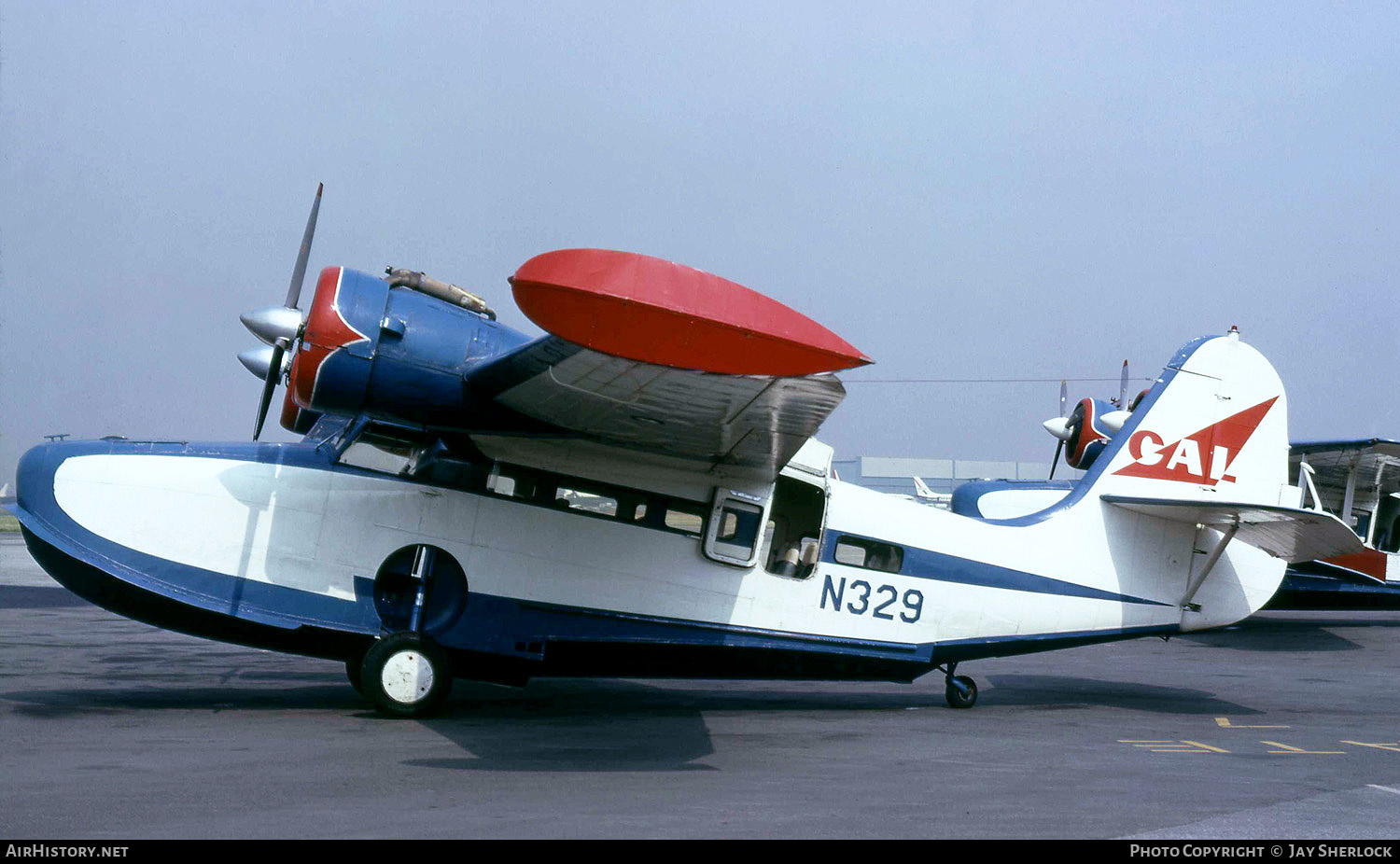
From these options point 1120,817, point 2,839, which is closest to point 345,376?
point 2,839

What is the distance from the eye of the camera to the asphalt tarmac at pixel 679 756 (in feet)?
18.3

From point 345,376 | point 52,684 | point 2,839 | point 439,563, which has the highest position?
point 345,376

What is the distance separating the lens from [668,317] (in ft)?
18.1

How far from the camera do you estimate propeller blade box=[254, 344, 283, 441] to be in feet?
29.2

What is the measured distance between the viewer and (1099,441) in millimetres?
19281

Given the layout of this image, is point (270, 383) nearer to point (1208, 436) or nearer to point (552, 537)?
point (552, 537)

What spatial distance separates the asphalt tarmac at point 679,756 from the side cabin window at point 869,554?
1.33 metres

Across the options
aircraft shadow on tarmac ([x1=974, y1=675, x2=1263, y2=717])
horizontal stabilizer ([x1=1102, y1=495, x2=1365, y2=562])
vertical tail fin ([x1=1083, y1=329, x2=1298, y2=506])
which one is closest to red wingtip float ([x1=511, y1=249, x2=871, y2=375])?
horizontal stabilizer ([x1=1102, y1=495, x2=1365, y2=562])

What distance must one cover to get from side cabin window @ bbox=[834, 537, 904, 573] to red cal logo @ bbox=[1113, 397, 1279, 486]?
2603 mm

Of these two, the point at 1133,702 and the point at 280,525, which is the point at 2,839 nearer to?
the point at 280,525

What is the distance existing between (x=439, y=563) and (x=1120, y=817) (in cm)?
528

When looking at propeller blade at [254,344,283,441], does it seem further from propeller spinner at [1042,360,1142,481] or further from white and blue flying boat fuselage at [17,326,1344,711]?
propeller spinner at [1042,360,1142,481]

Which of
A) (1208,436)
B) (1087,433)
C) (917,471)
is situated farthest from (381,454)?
(917,471)
